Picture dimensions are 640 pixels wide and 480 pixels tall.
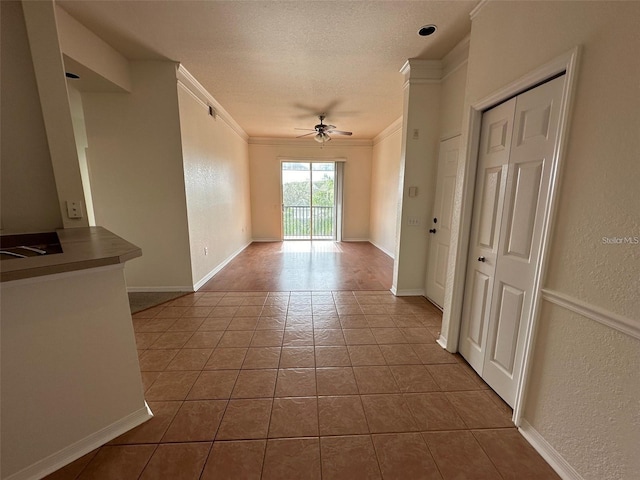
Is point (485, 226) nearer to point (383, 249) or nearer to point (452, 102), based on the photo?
point (452, 102)

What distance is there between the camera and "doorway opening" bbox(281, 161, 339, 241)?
700 centimetres

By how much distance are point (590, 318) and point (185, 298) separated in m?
3.65

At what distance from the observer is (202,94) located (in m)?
3.57

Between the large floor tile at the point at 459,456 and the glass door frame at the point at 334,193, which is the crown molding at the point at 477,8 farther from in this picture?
the glass door frame at the point at 334,193

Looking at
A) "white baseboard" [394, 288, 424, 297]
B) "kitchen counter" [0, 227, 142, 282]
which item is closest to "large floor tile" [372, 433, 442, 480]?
"kitchen counter" [0, 227, 142, 282]

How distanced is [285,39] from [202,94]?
1.76 meters

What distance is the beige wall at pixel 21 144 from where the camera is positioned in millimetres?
1688

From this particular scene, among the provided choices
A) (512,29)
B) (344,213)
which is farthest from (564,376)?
(344,213)

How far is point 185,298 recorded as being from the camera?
3262 millimetres

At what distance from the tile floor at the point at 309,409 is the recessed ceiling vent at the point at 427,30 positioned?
2780mm

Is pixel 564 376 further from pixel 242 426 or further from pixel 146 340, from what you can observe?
pixel 146 340

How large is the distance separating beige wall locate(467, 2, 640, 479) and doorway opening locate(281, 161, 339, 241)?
19.0 ft

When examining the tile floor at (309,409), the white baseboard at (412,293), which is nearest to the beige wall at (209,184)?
the tile floor at (309,409)

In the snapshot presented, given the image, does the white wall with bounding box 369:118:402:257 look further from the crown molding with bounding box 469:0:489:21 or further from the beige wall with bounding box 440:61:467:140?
the crown molding with bounding box 469:0:489:21
